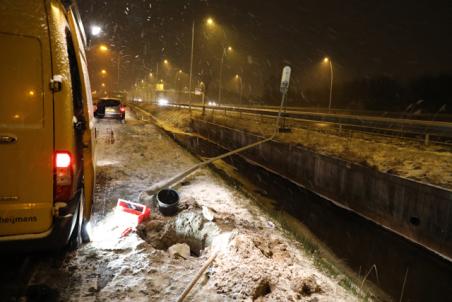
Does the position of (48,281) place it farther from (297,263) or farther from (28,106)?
(297,263)

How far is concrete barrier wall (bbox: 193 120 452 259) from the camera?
25.9 ft

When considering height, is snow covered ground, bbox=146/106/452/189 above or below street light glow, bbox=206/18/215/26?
below

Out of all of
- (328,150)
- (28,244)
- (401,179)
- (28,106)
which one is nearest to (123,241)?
(28,244)

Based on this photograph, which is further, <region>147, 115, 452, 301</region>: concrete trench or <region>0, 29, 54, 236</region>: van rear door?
<region>147, 115, 452, 301</region>: concrete trench

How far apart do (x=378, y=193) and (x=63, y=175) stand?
8704mm

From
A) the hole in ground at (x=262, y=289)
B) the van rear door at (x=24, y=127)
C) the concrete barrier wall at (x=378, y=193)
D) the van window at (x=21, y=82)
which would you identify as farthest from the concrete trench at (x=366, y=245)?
the van window at (x=21, y=82)

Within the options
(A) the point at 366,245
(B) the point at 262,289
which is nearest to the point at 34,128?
(B) the point at 262,289

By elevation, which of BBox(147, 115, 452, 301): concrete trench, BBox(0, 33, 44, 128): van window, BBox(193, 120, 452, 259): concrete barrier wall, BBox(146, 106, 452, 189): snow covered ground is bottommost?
BBox(147, 115, 452, 301): concrete trench

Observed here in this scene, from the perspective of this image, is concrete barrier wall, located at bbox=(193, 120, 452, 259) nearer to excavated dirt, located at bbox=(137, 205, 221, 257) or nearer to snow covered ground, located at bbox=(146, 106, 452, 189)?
snow covered ground, located at bbox=(146, 106, 452, 189)

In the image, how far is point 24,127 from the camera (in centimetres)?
333

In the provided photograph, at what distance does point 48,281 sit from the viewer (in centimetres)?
381

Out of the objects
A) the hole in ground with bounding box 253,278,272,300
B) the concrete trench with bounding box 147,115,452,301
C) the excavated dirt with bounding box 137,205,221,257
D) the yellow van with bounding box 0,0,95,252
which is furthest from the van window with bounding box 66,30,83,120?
the concrete trench with bounding box 147,115,452,301

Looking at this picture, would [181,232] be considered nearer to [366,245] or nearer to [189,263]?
[189,263]

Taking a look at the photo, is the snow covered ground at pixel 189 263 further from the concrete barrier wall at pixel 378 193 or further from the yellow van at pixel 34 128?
the concrete barrier wall at pixel 378 193
